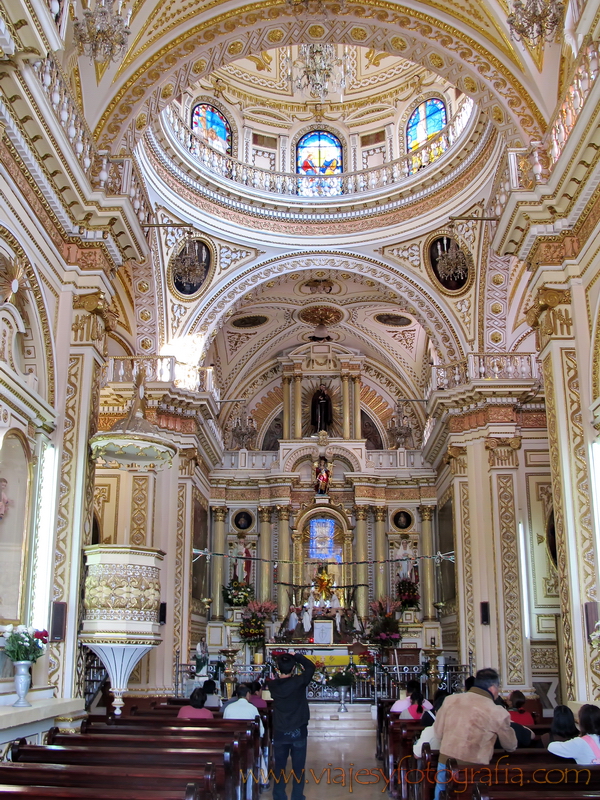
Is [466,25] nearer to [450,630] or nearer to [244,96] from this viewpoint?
[244,96]

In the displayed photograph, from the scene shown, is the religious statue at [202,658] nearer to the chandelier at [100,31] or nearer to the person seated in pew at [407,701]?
the person seated in pew at [407,701]

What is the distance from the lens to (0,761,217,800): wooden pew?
4621 mm

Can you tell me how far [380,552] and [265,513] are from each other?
129 inches

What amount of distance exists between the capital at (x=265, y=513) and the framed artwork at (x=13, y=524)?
13.9 m

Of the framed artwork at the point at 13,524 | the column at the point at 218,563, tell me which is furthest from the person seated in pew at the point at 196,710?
the column at the point at 218,563

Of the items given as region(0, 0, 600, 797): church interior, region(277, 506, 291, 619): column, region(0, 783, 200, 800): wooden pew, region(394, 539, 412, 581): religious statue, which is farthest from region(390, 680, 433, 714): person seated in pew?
region(394, 539, 412, 581): religious statue

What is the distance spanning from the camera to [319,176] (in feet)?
61.9

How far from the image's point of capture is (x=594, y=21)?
26.8 feet

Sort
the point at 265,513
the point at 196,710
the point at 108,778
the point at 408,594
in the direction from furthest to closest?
1. the point at 265,513
2. the point at 408,594
3. the point at 196,710
4. the point at 108,778

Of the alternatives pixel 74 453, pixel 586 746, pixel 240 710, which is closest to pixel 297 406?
pixel 74 453

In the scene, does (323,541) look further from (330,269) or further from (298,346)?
(330,269)

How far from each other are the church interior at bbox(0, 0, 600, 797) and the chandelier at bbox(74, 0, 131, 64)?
5cm

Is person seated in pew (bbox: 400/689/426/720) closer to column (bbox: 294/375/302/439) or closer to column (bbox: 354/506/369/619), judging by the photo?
column (bbox: 354/506/369/619)

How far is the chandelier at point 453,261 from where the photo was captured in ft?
55.2
